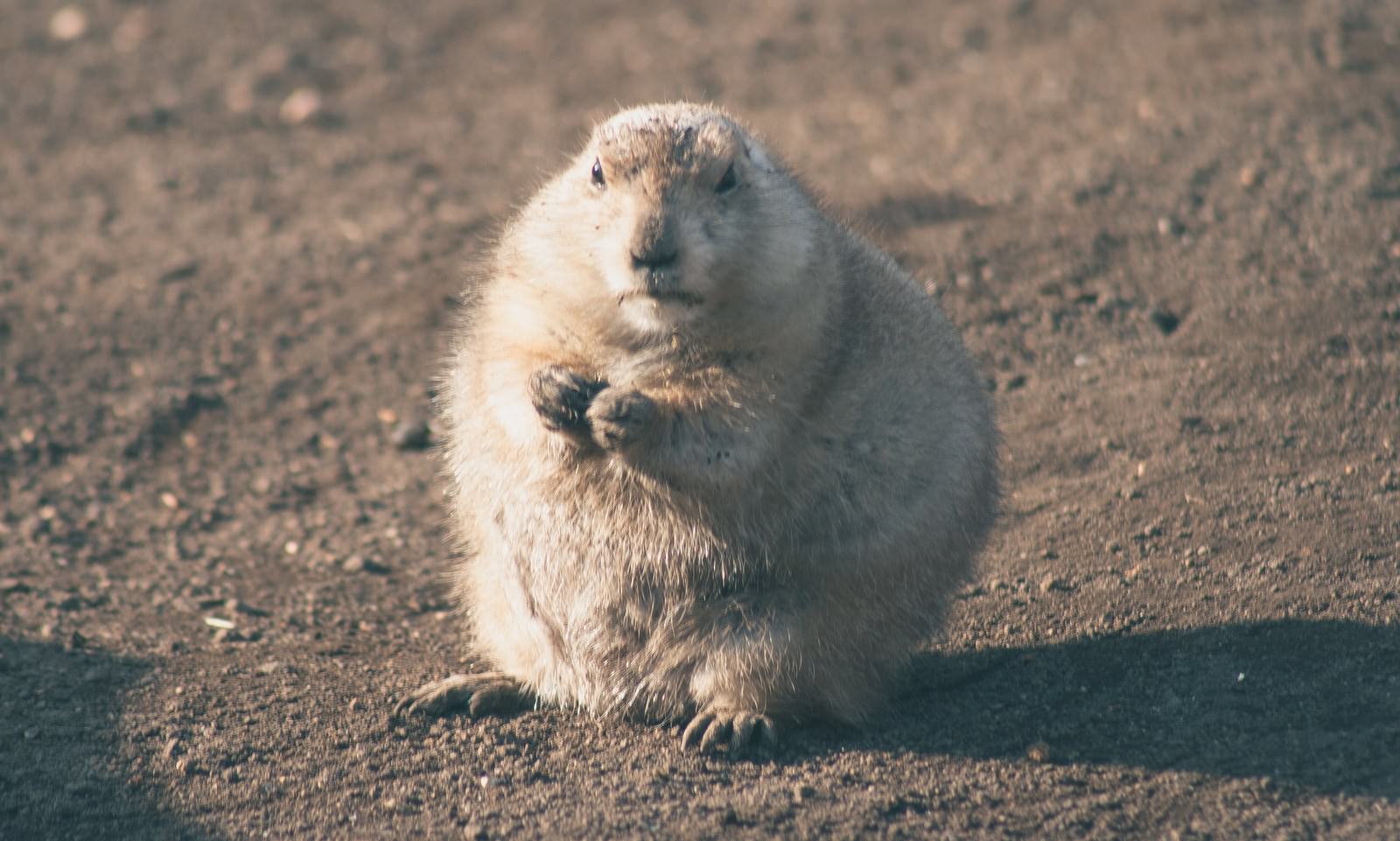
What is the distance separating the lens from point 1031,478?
716cm

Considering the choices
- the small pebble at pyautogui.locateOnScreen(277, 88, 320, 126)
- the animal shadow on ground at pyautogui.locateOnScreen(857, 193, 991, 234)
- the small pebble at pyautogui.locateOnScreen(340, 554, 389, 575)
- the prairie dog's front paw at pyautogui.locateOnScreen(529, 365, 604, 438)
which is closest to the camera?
the prairie dog's front paw at pyautogui.locateOnScreen(529, 365, 604, 438)

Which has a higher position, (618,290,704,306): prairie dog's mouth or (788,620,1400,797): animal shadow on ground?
(618,290,704,306): prairie dog's mouth

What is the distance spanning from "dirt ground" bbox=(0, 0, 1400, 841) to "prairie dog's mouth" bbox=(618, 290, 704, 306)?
1531 millimetres

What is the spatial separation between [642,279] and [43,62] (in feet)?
34.8

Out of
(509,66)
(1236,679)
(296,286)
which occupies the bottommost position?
(1236,679)

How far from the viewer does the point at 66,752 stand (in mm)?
5578

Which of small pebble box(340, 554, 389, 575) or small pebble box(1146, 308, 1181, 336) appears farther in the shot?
small pebble box(1146, 308, 1181, 336)

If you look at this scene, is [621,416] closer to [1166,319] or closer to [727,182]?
[727,182]

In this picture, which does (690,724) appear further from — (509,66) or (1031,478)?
(509,66)

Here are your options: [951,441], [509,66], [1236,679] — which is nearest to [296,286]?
[509,66]

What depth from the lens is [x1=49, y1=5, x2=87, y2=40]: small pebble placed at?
46.0ft

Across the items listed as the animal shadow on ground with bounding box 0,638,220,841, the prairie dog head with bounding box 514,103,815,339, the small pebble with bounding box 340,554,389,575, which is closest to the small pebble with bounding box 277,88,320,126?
the small pebble with bounding box 340,554,389,575

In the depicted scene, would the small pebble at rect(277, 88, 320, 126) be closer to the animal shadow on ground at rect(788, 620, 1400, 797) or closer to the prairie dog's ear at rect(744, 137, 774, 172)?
the prairie dog's ear at rect(744, 137, 774, 172)

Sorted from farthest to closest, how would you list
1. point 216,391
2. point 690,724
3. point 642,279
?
1. point 216,391
2. point 690,724
3. point 642,279
